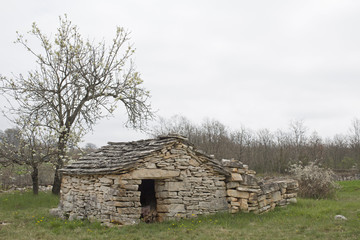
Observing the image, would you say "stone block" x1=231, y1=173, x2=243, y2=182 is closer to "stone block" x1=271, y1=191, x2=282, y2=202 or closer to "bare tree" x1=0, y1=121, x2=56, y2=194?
"stone block" x1=271, y1=191, x2=282, y2=202

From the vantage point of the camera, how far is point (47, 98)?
14938 millimetres

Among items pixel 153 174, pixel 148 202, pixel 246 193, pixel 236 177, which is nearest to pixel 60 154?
pixel 148 202

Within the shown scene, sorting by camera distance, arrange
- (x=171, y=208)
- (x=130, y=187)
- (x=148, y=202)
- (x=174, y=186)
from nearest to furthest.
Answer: (x=130, y=187) → (x=171, y=208) → (x=174, y=186) → (x=148, y=202)

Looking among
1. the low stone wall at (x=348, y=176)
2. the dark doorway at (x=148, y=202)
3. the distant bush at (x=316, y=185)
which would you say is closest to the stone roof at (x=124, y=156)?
the dark doorway at (x=148, y=202)

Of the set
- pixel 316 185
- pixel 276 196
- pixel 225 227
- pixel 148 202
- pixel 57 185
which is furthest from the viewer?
pixel 57 185

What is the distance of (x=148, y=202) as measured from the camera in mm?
10438

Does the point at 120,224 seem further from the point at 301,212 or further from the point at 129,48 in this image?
the point at 129,48

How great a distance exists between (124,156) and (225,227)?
3.58 meters

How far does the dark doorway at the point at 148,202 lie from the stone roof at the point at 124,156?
1.72 m

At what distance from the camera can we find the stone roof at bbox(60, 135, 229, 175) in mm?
8664

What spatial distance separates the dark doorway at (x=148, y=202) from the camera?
9.31 m

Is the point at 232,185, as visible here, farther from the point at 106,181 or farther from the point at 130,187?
the point at 106,181

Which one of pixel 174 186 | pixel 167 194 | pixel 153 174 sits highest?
pixel 153 174

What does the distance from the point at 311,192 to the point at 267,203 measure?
448cm
